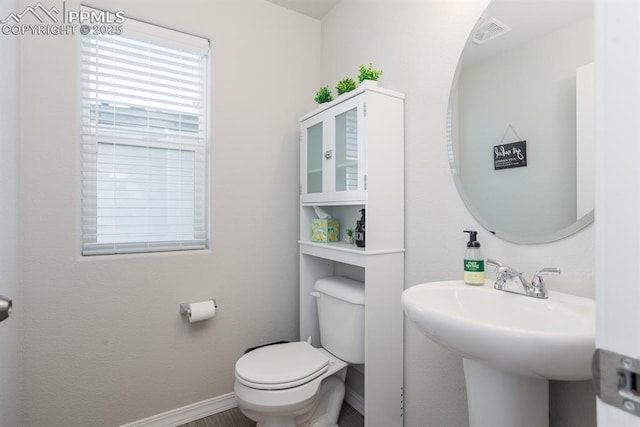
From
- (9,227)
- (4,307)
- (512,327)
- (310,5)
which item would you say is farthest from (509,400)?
(310,5)

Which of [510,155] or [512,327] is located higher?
[510,155]

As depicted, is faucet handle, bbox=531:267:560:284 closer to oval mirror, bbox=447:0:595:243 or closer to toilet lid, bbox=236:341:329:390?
→ oval mirror, bbox=447:0:595:243

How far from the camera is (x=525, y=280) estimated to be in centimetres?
104

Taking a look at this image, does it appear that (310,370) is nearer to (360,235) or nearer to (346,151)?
(360,235)

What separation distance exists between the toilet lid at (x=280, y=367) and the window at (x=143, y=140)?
744 millimetres

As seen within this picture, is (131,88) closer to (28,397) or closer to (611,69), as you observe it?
(28,397)

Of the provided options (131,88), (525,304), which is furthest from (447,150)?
(131,88)

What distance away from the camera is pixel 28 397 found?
56.5 inches

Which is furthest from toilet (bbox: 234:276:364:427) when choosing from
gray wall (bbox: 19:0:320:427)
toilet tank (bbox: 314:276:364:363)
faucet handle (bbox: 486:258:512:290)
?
faucet handle (bbox: 486:258:512:290)

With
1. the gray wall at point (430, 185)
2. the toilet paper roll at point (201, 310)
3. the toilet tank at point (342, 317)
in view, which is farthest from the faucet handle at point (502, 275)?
the toilet paper roll at point (201, 310)

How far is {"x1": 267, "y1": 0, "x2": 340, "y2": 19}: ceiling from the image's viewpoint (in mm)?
2051

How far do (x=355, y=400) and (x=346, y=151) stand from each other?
149cm

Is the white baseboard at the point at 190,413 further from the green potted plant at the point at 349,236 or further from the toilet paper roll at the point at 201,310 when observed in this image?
the green potted plant at the point at 349,236

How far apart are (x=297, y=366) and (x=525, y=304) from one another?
1.00m
